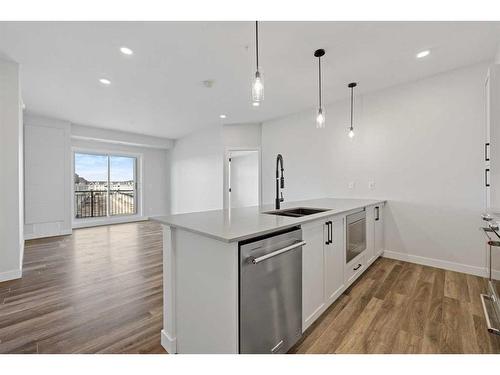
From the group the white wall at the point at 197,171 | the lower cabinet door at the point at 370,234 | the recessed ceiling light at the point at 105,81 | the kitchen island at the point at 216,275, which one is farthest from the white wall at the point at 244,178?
the kitchen island at the point at 216,275

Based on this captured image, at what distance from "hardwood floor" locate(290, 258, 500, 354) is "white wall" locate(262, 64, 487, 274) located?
21.7 inches

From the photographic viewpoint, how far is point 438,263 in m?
3.06

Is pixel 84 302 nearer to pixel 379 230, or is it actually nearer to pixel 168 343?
pixel 168 343

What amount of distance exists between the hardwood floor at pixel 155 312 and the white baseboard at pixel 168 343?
0.06 meters

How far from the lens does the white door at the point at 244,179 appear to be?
6.83m

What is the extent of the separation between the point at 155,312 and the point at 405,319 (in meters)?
2.19

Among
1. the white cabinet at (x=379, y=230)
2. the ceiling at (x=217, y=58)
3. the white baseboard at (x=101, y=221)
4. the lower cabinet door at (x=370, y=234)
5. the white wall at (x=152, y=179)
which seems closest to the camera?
the ceiling at (x=217, y=58)

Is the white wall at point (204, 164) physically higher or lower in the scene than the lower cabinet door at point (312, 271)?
higher

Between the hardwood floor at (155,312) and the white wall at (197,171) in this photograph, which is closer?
the hardwood floor at (155,312)

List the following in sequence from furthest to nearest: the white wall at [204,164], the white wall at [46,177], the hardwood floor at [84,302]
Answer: the white wall at [204,164] → the white wall at [46,177] → the hardwood floor at [84,302]

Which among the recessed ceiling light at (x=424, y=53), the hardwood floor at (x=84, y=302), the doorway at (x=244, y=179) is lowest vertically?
the hardwood floor at (x=84, y=302)

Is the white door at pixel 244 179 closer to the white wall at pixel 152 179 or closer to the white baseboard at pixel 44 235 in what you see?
the white wall at pixel 152 179

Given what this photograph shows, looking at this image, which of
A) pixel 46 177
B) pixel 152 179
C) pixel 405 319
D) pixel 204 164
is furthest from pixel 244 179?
pixel 405 319

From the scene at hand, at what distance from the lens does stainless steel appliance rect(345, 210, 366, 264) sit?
234 centimetres
